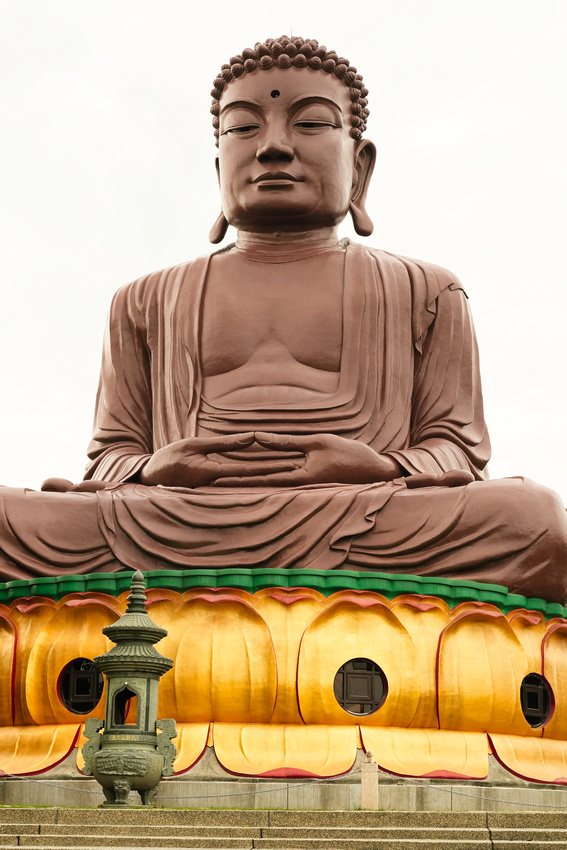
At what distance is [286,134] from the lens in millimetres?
11523

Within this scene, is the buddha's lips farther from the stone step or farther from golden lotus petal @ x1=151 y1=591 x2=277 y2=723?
the stone step

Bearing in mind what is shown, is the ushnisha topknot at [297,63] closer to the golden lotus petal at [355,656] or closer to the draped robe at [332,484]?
the draped robe at [332,484]

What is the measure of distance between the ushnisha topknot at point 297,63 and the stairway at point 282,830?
6694 mm

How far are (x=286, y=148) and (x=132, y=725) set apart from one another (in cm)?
510

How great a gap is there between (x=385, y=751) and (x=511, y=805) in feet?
2.83

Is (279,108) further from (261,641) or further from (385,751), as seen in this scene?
(385,751)

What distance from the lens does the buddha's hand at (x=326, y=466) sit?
1024 centimetres

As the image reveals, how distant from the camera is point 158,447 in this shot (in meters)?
11.4

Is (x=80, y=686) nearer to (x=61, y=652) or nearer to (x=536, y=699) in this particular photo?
(x=61, y=652)

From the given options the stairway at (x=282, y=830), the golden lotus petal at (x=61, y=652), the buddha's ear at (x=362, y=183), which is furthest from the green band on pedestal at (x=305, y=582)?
the buddha's ear at (x=362, y=183)

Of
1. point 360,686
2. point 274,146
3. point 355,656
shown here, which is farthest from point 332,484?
point 274,146

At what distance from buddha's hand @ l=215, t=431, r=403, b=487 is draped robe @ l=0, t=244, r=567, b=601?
119 mm

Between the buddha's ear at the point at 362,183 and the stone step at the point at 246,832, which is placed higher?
the buddha's ear at the point at 362,183

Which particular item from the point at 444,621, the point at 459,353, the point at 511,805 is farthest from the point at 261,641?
the point at 459,353
